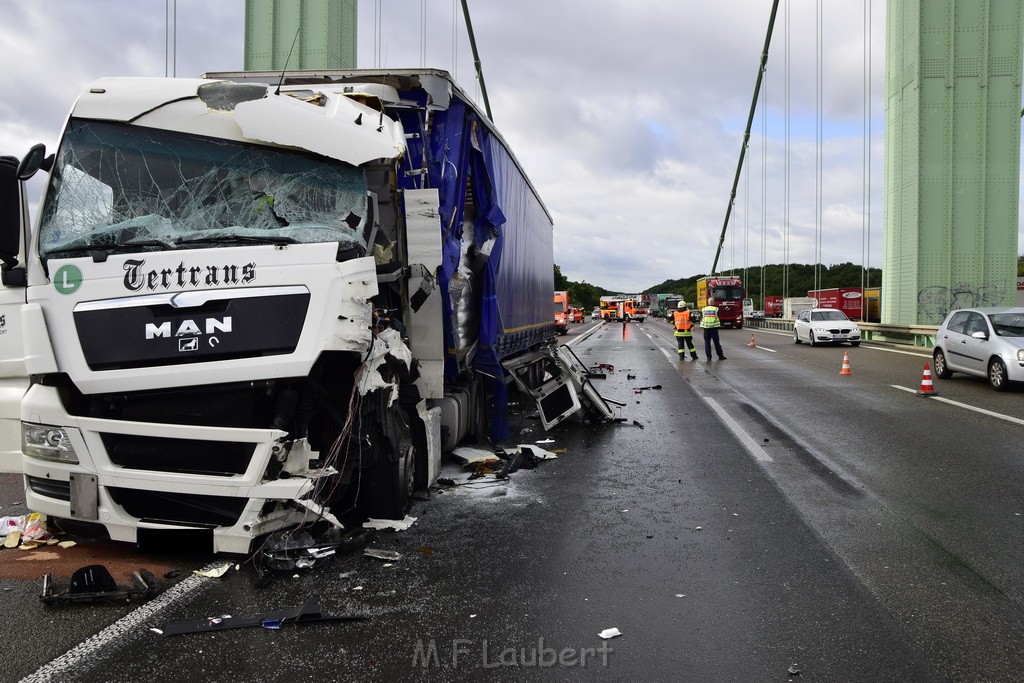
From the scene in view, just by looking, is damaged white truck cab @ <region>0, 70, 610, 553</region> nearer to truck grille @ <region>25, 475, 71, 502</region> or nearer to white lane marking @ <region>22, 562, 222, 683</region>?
truck grille @ <region>25, 475, 71, 502</region>

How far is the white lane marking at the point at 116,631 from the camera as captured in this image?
3186mm

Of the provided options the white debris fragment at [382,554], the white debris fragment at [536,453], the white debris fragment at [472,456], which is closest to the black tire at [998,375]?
the white debris fragment at [536,453]

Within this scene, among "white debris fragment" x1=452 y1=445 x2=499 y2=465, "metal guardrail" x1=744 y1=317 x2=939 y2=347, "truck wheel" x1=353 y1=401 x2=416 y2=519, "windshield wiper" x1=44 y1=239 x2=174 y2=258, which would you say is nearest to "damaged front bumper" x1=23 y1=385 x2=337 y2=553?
"truck wheel" x1=353 y1=401 x2=416 y2=519

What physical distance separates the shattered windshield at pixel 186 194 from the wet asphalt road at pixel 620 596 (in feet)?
6.31

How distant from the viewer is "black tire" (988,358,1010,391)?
1281cm

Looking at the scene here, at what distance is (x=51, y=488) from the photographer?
4590 millimetres

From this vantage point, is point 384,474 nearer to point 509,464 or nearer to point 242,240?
point 242,240

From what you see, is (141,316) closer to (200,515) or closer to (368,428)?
(200,515)

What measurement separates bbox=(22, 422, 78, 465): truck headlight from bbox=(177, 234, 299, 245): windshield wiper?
1271mm

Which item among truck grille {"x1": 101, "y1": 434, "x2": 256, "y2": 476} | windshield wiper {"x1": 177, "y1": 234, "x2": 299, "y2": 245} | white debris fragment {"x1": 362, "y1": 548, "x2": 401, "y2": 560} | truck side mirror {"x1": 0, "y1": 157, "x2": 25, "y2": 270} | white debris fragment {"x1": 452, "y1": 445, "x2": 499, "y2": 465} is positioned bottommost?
white debris fragment {"x1": 362, "y1": 548, "x2": 401, "y2": 560}

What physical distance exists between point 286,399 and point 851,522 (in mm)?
3820

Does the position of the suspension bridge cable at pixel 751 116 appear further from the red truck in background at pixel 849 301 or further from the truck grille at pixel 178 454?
the truck grille at pixel 178 454

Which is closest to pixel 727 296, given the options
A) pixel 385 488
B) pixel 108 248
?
pixel 385 488

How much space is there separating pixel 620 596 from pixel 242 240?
9.47ft
